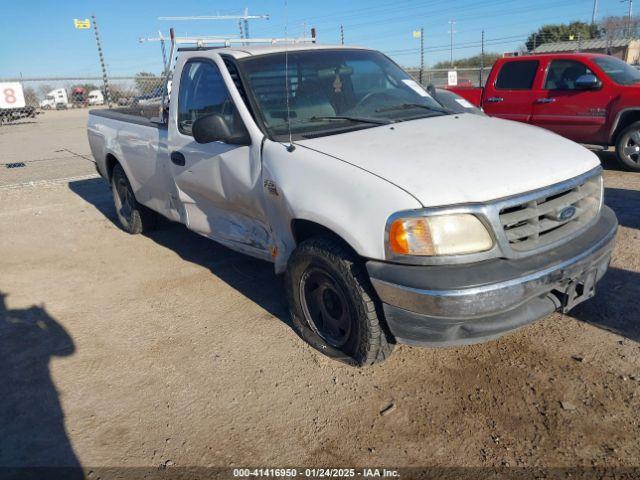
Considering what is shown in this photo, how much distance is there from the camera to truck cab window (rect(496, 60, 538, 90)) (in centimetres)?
880

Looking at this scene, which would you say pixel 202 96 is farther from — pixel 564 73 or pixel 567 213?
pixel 564 73

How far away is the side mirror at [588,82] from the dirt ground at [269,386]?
420cm

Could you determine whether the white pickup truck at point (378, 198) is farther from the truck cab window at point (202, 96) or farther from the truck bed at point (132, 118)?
the truck bed at point (132, 118)

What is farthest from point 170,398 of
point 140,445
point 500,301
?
point 500,301

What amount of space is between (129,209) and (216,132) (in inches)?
126

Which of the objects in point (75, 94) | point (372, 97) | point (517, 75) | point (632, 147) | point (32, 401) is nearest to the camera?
point (32, 401)

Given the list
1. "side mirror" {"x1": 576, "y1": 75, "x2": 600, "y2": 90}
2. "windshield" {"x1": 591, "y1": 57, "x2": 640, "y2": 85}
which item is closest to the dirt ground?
"side mirror" {"x1": 576, "y1": 75, "x2": 600, "y2": 90}

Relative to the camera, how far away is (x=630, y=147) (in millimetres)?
7766

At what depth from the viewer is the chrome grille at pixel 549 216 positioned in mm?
2639

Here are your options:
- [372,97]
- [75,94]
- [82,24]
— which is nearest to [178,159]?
[372,97]

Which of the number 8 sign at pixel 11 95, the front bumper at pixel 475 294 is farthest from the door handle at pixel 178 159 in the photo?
the number 8 sign at pixel 11 95

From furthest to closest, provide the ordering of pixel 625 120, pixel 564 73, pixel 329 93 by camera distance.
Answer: pixel 564 73
pixel 625 120
pixel 329 93

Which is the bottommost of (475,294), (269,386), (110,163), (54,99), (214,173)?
(269,386)

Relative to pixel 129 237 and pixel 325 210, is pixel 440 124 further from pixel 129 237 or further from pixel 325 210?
pixel 129 237
